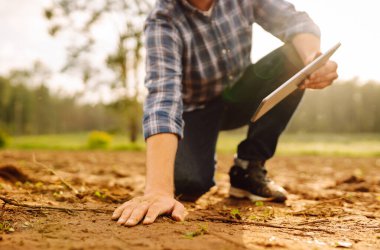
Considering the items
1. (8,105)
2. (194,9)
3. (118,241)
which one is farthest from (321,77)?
(8,105)

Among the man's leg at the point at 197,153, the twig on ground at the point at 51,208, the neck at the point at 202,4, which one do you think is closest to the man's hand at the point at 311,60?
the neck at the point at 202,4

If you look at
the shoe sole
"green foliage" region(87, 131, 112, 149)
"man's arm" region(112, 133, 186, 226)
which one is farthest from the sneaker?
"green foliage" region(87, 131, 112, 149)

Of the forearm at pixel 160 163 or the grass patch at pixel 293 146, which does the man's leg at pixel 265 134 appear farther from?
the grass patch at pixel 293 146

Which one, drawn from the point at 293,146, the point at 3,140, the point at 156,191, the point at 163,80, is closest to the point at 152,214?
the point at 156,191

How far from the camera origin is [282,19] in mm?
2654

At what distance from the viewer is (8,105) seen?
42.9 metres

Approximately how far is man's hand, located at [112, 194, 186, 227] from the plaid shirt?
44cm

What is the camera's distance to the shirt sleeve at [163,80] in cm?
195

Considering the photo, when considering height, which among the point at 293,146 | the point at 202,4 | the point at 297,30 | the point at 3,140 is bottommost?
the point at 3,140

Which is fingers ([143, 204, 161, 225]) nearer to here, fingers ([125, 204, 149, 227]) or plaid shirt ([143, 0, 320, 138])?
fingers ([125, 204, 149, 227])

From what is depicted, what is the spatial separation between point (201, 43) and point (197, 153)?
79 cm

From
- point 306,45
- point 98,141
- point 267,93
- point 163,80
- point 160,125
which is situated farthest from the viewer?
point 98,141

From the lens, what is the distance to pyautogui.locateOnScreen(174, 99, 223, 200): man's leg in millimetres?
2627

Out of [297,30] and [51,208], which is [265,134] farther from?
[51,208]
